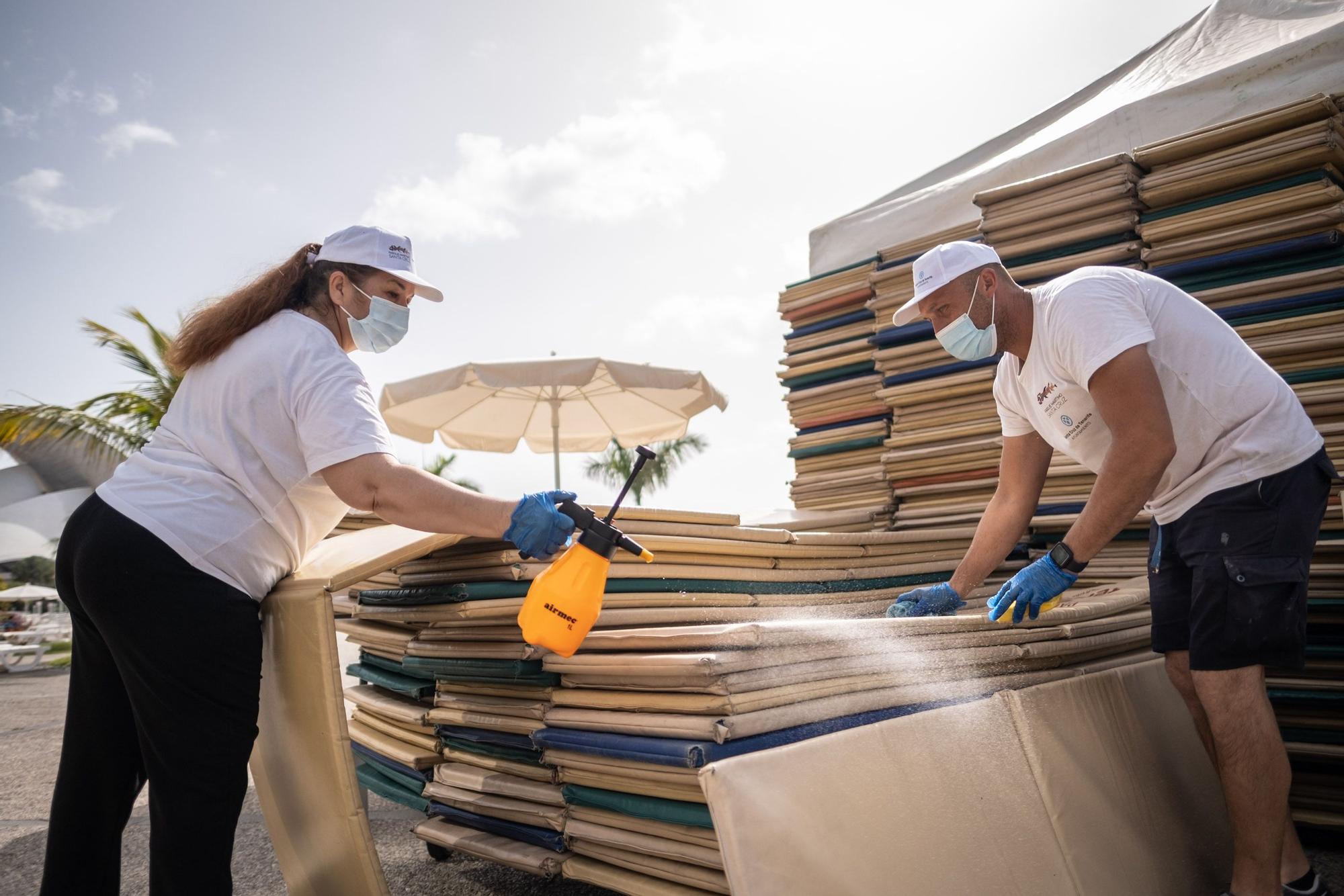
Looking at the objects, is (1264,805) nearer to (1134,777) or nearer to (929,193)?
(1134,777)

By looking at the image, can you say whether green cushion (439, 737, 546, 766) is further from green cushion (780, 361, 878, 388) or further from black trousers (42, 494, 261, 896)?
green cushion (780, 361, 878, 388)

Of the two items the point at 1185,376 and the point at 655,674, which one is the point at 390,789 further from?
the point at 1185,376

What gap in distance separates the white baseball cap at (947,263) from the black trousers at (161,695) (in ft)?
6.98

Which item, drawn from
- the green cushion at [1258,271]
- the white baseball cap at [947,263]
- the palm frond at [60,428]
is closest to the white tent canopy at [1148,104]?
the green cushion at [1258,271]

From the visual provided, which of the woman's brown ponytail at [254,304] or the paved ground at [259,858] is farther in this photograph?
the paved ground at [259,858]

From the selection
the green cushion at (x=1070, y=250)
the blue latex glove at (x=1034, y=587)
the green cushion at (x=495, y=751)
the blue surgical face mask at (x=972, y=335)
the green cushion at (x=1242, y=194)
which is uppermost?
the green cushion at (x=1242, y=194)

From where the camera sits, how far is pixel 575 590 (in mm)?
1907

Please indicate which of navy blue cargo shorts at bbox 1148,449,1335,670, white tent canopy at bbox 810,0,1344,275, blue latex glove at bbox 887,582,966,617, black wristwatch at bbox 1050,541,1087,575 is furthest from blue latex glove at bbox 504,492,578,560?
white tent canopy at bbox 810,0,1344,275

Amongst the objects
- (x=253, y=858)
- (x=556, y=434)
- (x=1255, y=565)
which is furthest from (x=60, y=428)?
(x=1255, y=565)

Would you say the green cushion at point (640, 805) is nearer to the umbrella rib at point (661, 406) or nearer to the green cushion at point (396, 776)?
the green cushion at point (396, 776)

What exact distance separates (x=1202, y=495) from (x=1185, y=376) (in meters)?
0.32

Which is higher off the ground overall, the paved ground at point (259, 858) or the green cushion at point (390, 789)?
the green cushion at point (390, 789)

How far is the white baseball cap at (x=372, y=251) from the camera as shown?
7.72 ft

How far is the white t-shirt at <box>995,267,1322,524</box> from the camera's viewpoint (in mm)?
2334
